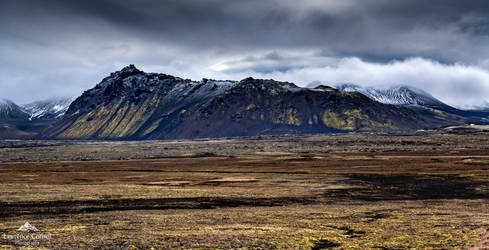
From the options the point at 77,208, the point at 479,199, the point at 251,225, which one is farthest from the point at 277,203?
the point at 479,199

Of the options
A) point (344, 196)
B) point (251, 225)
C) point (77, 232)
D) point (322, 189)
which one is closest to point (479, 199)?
point (344, 196)

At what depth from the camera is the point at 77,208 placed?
36.9 metres

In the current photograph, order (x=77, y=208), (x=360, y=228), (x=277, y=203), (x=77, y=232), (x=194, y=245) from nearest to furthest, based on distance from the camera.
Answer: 1. (x=194, y=245)
2. (x=77, y=232)
3. (x=360, y=228)
4. (x=77, y=208)
5. (x=277, y=203)

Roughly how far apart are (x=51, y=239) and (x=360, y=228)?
18525 mm

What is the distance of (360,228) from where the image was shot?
1064 inches

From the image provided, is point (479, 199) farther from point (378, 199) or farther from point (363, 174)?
point (363, 174)

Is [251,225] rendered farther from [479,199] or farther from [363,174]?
[363,174]

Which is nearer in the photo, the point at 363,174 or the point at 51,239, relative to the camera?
the point at 51,239

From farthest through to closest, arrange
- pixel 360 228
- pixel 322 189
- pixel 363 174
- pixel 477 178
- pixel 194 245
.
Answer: pixel 363 174 → pixel 477 178 → pixel 322 189 → pixel 360 228 → pixel 194 245

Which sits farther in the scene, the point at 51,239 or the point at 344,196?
the point at 344,196

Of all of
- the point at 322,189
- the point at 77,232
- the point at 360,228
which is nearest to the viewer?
the point at 77,232

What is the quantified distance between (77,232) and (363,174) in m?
57.1

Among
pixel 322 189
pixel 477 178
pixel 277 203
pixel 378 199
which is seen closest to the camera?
pixel 277 203

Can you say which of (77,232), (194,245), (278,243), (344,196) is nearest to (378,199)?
(344,196)
